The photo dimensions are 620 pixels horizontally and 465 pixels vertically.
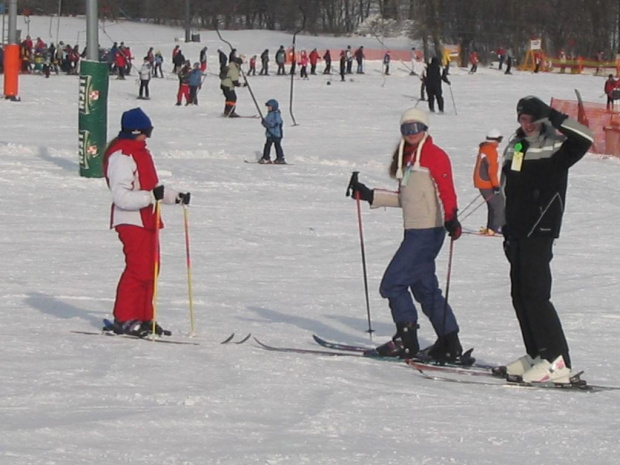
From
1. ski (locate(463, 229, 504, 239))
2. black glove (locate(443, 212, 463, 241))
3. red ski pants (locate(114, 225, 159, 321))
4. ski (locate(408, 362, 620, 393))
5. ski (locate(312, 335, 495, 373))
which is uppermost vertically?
black glove (locate(443, 212, 463, 241))

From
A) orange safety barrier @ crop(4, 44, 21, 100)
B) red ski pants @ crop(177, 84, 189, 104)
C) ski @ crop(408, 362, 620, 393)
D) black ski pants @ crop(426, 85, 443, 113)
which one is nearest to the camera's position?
ski @ crop(408, 362, 620, 393)

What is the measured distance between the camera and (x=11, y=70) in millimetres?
31750

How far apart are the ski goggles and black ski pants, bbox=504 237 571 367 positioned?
0.85 meters

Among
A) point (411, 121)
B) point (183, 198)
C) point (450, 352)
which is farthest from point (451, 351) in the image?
point (183, 198)

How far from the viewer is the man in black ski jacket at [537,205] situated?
6570 millimetres

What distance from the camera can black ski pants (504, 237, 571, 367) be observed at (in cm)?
666

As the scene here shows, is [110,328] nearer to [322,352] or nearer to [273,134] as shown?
[322,352]

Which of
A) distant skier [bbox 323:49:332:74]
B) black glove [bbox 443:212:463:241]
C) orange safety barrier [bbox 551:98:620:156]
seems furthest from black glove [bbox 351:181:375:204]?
distant skier [bbox 323:49:332:74]

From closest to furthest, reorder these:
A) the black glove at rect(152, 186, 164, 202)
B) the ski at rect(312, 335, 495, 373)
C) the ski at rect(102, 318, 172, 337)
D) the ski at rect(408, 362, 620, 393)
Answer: the ski at rect(408, 362, 620, 393), the ski at rect(312, 335, 495, 373), the black glove at rect(152, 186, 164, 202), the ski at rect(102, 318, 172, 337)

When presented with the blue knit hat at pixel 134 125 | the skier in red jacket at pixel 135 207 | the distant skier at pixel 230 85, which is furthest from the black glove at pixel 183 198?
the distant skier at pixel 230 85

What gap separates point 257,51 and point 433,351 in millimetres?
52335

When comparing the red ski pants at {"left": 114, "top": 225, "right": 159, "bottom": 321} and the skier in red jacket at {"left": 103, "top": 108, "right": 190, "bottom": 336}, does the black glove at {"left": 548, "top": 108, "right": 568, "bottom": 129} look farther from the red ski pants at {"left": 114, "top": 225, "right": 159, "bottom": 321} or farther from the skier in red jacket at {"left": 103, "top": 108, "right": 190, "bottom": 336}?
the red ski pants at {"left": 114, "top": 225, "right": 159, "bottom": 321}

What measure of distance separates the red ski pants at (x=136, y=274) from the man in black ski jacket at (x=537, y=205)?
2259 millimetres

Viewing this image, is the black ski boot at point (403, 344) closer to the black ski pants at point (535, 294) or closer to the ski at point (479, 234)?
the black ski pants at point (535, 294)
